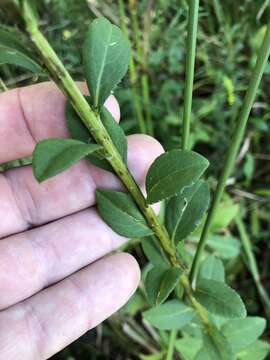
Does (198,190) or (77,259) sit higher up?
(198,190)

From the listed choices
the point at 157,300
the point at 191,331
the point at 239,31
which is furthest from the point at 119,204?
the point at 239,31

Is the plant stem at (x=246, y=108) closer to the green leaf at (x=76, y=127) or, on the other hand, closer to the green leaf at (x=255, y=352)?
the green leaf at (x=76, y=127)

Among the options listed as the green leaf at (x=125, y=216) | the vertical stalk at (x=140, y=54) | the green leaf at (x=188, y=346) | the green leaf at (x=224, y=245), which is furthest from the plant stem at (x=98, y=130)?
the vertical stalk at (x=140, y=54)

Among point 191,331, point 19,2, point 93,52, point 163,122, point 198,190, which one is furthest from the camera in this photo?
point 163,122

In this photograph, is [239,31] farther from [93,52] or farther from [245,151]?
[93,52]

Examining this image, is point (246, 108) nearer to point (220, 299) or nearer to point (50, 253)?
point (220, 299)

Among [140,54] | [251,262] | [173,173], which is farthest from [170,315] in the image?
[140,54]

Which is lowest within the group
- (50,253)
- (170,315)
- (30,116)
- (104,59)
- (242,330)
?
(242,330)
